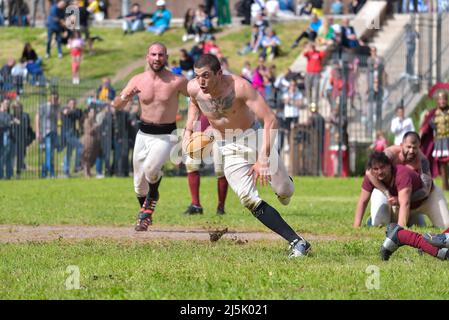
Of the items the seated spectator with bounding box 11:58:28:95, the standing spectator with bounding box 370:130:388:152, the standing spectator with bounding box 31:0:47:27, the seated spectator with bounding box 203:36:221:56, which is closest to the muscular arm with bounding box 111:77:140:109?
the seated spectator with bounding box 11:58:28:95

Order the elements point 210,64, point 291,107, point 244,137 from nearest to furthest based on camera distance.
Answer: point 210,64
point 244,137
point 291,107

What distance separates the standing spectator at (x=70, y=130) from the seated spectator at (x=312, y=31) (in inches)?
413

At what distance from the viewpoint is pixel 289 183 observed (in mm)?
13320

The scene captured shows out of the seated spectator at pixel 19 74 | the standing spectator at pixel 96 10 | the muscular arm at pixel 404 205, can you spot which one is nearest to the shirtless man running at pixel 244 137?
the muscular arm at pixel 404 205

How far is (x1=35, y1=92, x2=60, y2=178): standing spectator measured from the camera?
29859 millimetres

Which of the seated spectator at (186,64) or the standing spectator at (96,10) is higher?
the standing spectator at (96,10)

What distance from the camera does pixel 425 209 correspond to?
17.3 metres

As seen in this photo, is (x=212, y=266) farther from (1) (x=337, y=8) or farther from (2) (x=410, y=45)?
(1) (x=337, y=8)

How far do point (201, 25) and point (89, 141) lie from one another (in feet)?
42.4

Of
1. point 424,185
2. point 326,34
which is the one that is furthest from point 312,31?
point 424,185

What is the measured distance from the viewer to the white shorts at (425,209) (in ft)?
56.3

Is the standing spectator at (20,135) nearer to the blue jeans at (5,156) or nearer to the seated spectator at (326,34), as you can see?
the blue jeans at (5,156)

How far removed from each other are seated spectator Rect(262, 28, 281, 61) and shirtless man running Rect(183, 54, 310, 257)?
26.5 meters

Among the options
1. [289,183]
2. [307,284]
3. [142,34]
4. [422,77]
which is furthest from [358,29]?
[307,284]
